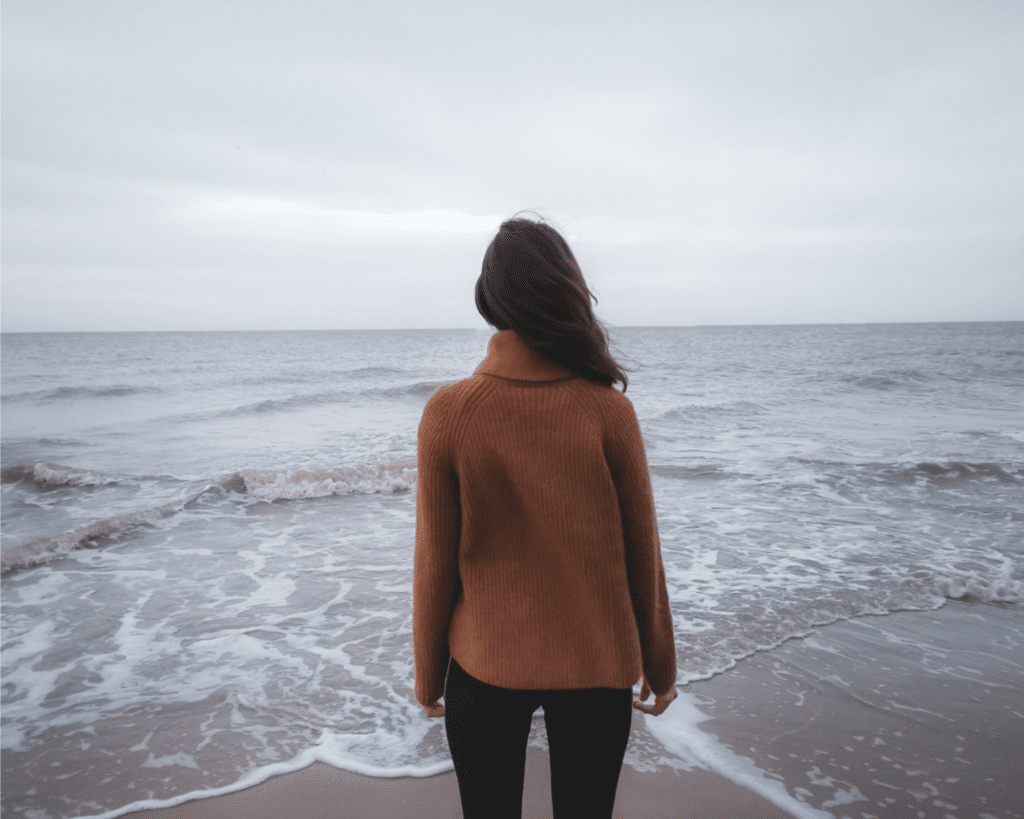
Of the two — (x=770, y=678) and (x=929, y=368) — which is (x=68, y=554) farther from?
(x=929, y=368)

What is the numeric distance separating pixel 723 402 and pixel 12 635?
17.3 meters

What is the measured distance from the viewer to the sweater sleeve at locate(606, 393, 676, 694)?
1.41 m

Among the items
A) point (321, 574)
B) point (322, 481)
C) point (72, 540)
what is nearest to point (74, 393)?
point (322, 481)

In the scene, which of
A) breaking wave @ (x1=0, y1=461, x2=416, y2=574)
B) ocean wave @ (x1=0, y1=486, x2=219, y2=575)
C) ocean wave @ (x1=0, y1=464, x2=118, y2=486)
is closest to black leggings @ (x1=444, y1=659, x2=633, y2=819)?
ocean wave @ (x1=0, y1=486, x2=219, y2=575)

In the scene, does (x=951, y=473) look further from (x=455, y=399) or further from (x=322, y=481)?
(x=455, y=399)

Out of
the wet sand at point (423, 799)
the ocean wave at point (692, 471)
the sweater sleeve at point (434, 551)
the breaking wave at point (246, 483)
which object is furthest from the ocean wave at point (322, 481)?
the sweater sleeve at point (434, 551)

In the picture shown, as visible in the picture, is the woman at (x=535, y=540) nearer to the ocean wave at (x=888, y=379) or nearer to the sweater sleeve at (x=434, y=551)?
the sweater sleeve at (x=434, y=551)

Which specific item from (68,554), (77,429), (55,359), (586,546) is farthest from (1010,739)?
(55,359)

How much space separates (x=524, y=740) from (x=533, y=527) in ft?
1.95

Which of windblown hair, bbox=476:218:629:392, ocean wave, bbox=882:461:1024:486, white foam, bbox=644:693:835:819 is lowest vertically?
white foam, bbox=644:693:835:819

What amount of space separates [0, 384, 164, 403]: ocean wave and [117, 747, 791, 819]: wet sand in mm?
21999

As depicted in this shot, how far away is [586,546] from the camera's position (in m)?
1.44

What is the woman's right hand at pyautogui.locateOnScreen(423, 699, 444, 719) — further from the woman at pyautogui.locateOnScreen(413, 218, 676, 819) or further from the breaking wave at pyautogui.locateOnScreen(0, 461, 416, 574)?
the breaking wave at pyautogui.locateOnScreen(0, 461, 416, 574)

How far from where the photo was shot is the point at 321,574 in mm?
6031
